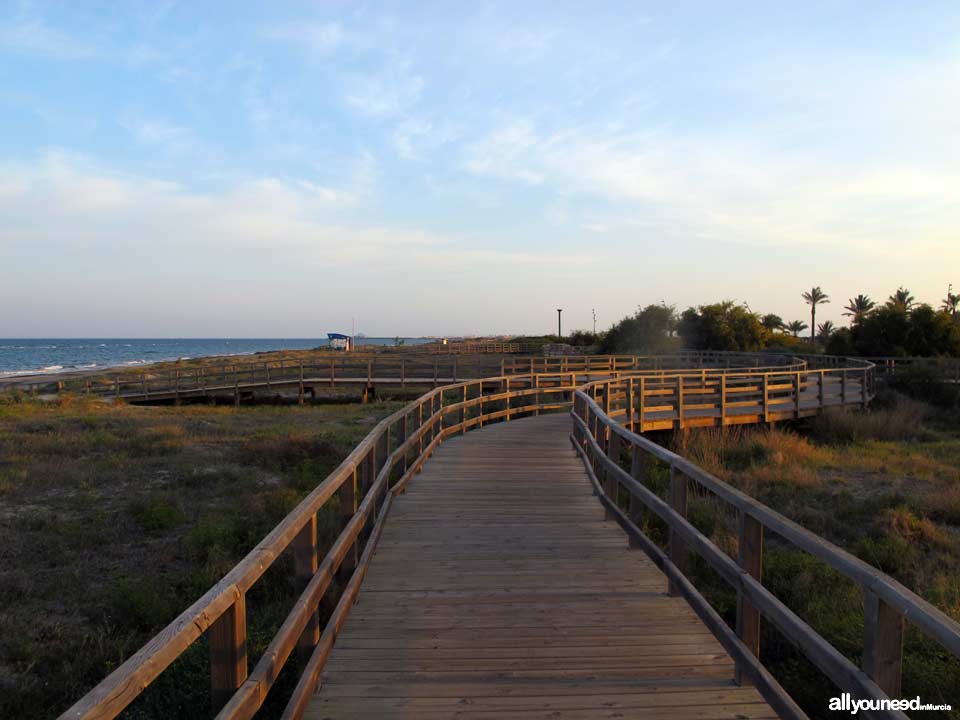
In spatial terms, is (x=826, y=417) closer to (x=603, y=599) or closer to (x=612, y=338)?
(x=603, y=599)

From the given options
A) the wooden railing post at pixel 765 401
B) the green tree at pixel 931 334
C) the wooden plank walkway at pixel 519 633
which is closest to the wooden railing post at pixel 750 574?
the wooden plank walkway at pixel 519 633

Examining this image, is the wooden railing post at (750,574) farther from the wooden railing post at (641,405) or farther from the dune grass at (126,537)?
the wooden railing post at (641,405)

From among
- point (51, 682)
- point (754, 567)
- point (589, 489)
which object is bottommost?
point (51, 682)

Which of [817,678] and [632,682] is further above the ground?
[632,682]

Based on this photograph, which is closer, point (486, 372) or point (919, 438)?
point (919, 438)

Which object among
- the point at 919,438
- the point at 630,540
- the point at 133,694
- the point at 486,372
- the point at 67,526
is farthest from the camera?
the point at 486,372

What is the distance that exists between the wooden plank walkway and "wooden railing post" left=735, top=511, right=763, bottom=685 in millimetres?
233

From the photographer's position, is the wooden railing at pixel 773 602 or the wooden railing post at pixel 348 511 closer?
the wooden railing at pixel 773 602

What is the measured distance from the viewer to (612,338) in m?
48.0

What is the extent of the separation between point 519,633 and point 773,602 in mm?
1698

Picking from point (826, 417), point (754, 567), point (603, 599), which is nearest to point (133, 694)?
point (754, 567)

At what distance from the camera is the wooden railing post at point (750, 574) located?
359cm

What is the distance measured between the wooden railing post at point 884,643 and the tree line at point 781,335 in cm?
3736

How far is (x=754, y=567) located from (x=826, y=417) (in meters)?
16.3
